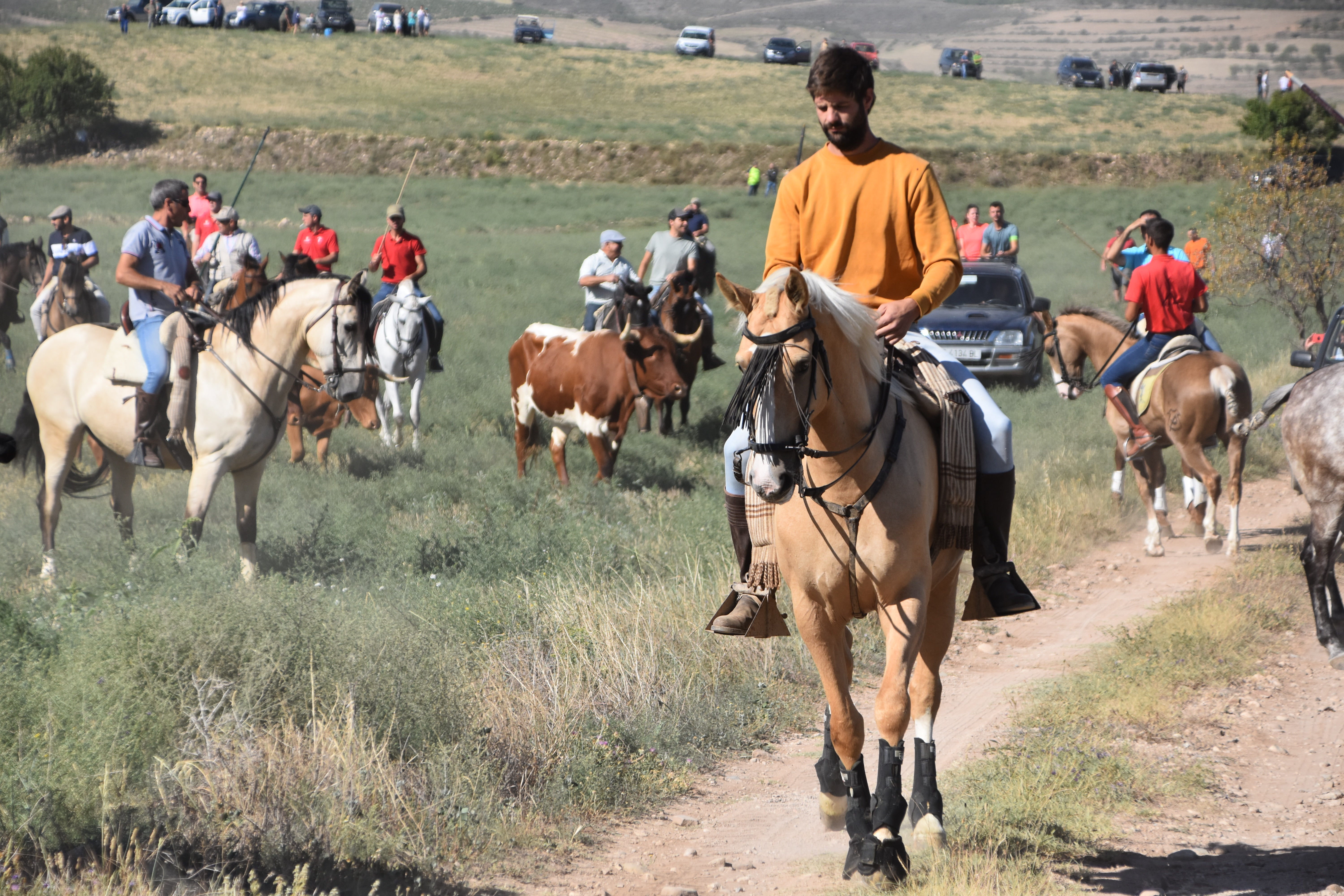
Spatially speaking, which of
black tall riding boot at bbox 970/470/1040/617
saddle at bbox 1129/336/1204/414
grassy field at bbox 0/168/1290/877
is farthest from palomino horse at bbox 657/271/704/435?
black tall riding boot at bbox 970/470/1040/617

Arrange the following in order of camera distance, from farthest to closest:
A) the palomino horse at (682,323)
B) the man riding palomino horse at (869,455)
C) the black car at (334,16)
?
the black car at (334,16), the palomino horse at (682,323), the man riding palomino horse at (869,455)

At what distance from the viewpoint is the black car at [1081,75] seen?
83.9m

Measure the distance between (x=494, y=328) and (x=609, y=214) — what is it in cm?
2275

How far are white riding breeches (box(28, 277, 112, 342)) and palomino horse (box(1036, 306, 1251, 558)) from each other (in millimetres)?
13052

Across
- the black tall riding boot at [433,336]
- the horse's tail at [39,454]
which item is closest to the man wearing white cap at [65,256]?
the black tall riding boot at [433,336]

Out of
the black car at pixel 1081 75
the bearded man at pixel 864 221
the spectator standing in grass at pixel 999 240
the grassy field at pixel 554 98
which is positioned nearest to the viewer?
the bearded man at pixel 864 221

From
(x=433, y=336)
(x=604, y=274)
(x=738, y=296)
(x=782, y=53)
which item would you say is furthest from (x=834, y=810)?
(x=782, y=53)

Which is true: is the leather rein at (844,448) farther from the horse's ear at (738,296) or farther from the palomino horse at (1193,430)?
the palomino horse at (1193,430)

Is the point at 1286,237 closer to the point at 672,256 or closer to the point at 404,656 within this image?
the point at 672,256

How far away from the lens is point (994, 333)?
19594 millimetres

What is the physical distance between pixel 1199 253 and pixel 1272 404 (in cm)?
1390

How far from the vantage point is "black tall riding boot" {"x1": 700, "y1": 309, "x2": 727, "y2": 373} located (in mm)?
16047

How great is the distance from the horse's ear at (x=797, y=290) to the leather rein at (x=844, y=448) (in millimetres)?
59

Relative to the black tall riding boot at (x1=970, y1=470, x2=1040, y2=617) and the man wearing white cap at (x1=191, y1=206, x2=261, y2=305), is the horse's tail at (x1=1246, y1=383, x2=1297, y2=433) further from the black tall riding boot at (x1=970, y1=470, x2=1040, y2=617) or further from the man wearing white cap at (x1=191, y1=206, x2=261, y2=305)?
the man wearing white cap at (x1=191, y1=206, x2=261, y2=305)
